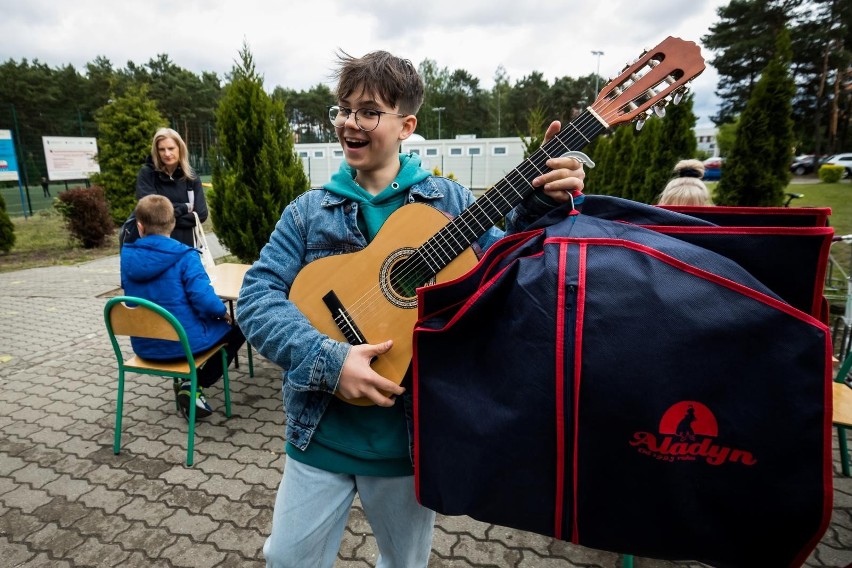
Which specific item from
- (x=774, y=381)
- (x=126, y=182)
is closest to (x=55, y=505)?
(x=774, y=381)

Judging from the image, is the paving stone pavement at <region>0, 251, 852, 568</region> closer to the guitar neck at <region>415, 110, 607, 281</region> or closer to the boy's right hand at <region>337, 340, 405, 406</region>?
the boy's right hand at <region>337, 340, 405, 406</region>

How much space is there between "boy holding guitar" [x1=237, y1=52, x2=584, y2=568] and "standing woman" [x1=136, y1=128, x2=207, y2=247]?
3981 mm

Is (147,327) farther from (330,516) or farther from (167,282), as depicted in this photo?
(330,516)

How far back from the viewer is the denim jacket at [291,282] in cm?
125

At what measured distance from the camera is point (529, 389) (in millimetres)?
911

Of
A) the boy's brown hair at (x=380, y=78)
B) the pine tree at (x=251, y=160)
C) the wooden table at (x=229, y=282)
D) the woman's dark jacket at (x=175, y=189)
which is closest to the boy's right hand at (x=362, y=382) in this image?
the boy's brown hair at (x=380, y=78)

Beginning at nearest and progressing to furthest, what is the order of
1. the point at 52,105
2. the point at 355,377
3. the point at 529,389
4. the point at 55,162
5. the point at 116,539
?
the point at 529,389 → the point at 355,377 → the point at 116,539 → the point at 55,162 → the point at 52,105

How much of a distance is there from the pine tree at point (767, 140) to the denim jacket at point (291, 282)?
6.48m

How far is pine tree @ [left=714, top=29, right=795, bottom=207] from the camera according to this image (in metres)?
6.04

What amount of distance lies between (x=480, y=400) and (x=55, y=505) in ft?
10.1

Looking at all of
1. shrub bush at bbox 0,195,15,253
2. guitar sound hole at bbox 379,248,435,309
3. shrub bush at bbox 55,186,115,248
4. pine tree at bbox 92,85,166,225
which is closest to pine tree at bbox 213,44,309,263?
guitar sound hole at bbox 379,248,435,309

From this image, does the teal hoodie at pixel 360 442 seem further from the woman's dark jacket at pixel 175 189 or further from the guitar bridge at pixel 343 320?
the woman's dark jacket at pixel 175 189

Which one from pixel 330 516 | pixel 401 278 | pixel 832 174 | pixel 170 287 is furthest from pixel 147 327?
pixel 832 174

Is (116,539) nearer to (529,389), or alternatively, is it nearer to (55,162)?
(529,389)
